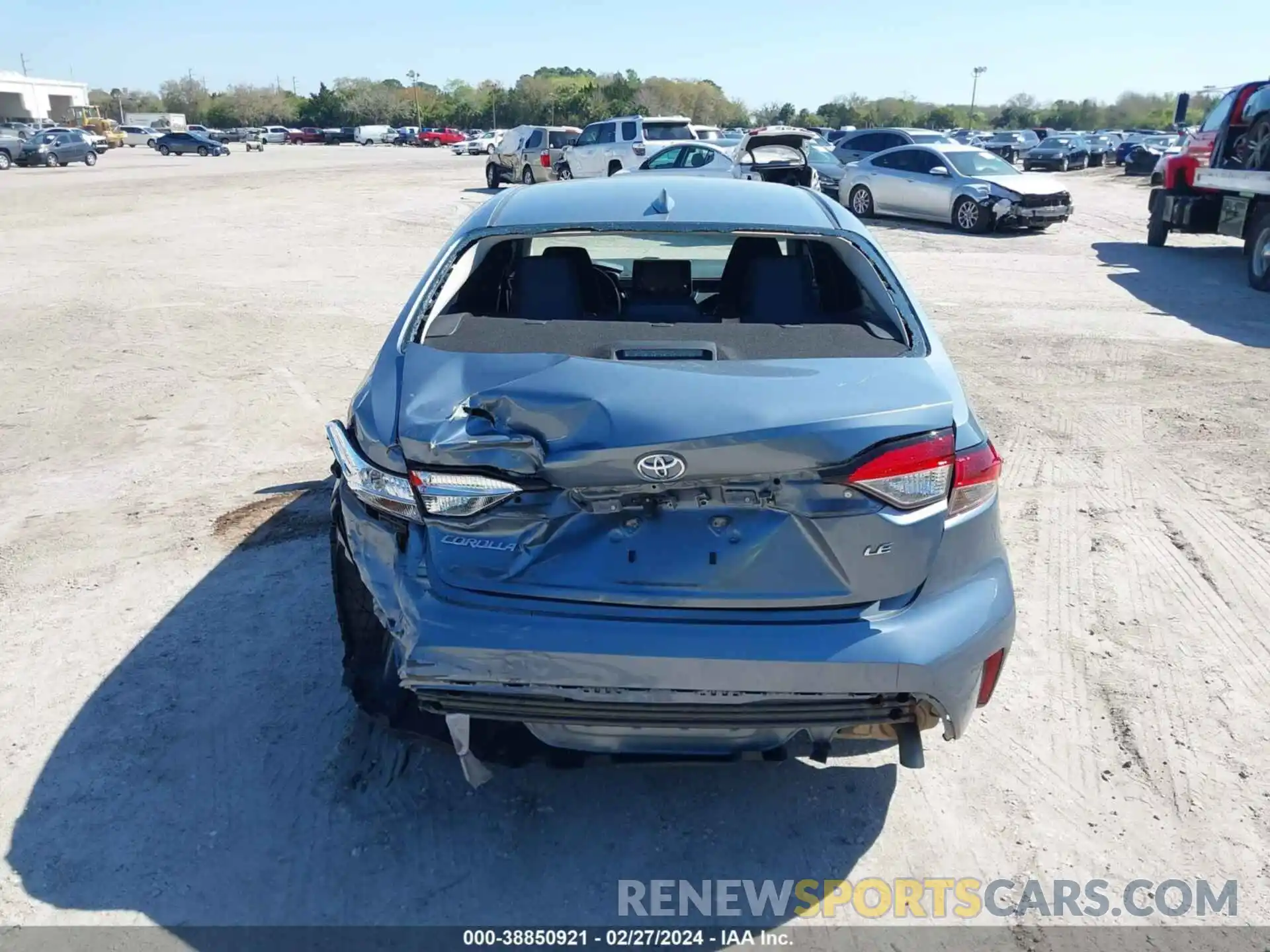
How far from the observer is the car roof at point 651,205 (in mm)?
3594

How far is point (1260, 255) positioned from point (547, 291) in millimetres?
11984

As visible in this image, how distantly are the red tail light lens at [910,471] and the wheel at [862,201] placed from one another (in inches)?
725

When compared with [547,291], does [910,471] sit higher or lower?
lower

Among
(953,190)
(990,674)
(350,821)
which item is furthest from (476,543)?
(953,190)

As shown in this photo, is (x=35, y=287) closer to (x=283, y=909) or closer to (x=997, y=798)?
(x=283, y=909)

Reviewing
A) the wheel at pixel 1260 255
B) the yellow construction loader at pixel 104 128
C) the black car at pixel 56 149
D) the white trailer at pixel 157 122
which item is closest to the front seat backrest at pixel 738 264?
the wheel at pixel 1260 255

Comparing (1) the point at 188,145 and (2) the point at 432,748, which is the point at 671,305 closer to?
(2) the point at 432,748

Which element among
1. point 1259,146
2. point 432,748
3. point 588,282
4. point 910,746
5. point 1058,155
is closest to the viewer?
point 910,746

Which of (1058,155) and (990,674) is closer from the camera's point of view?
(990,674)

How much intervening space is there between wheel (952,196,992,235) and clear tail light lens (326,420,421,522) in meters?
17.0

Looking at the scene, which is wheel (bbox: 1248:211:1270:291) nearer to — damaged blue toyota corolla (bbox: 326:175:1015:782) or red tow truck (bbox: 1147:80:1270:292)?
red tow truck (bbox: 1147:80:1270:292)

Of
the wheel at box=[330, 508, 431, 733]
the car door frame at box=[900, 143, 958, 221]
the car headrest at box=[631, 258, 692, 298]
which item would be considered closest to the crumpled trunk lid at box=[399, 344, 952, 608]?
the wheel at box=[330, 508, 431, 733]

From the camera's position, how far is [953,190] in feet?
59.7

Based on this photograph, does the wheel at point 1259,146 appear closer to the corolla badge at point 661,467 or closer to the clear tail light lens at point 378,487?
the corolla badge at point 661,467
